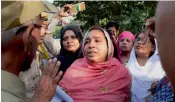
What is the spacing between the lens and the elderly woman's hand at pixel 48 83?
1297mm

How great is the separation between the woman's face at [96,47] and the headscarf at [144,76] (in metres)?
0.51

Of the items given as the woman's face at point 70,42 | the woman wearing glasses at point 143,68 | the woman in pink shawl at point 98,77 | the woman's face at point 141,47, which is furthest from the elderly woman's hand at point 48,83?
the woman's face at point 70,42

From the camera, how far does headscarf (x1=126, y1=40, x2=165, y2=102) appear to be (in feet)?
10.0

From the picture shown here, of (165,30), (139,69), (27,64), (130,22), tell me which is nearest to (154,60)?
(139,69)

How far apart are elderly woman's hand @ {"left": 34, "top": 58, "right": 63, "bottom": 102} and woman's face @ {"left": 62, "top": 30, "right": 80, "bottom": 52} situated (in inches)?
82.3

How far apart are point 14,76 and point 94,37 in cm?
158

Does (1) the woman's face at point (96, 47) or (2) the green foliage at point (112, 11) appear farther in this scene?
(2) the green foliage at point (112, 11)

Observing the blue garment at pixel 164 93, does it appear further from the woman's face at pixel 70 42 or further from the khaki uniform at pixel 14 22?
the woman's face at pixel 70 42

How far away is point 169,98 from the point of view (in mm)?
1461

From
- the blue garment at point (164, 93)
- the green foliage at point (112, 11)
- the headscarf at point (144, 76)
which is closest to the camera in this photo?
the blue garment at point (164, 93)

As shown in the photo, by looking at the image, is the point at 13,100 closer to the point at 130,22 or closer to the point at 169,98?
the point at 169,98

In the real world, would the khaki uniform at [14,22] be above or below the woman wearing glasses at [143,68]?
above

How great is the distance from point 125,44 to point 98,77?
141cm

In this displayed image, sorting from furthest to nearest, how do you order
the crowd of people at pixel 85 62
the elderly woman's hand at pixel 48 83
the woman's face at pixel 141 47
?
1. the woman's face at pixel 141 47
2. the elderly woman's hand at pixel 48 83
3. the crowd of people at pixel 85 62
